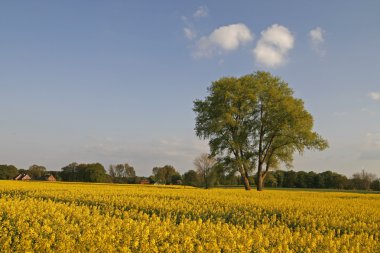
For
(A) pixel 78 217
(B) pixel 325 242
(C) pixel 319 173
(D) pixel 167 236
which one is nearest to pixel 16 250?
(D) pixel 167 236

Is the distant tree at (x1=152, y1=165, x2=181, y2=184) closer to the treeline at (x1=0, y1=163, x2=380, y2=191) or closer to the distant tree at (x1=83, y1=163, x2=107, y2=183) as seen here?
the treeline at (x1=0, y1=163, x2=380, y2=191)

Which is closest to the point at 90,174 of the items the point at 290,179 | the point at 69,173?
the point at 69,173

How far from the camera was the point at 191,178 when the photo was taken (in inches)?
3755

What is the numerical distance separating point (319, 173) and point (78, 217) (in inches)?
3981

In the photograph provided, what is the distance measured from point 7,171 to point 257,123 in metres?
82.3

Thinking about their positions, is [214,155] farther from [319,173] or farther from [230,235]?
[319,173]

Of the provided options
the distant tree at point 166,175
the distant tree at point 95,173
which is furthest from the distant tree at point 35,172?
the distant tree at point 166,175

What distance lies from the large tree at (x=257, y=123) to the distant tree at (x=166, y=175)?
72.8 meters

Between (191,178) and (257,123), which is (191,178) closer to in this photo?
(191,178)

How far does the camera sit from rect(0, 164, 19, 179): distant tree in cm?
9719

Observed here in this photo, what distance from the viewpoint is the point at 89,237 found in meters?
7.05

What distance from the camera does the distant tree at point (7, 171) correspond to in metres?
97.2

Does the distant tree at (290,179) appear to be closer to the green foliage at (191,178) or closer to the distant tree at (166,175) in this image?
the green foliage at (191,178)

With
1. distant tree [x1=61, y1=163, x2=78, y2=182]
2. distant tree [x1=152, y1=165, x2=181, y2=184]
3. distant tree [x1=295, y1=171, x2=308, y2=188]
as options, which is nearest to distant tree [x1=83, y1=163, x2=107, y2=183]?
distant tree [x1=61, y1=163, x2=78, y2=182]
